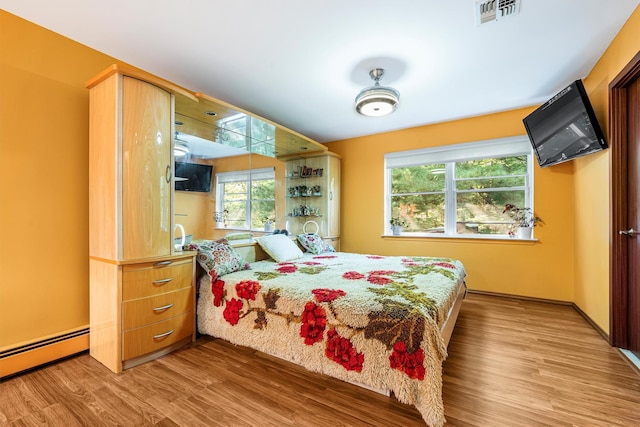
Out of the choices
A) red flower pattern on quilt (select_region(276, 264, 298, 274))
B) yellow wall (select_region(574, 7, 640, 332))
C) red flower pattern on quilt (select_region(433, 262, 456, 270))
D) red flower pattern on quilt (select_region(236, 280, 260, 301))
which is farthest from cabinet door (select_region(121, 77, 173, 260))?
yellow wall (select_region(574, 7, 640, 332))

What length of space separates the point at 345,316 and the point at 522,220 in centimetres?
321

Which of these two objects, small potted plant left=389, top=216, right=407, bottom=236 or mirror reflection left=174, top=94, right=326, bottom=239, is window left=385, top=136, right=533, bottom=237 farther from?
mirror reflection left=174, top=94, right=326, bottom=239

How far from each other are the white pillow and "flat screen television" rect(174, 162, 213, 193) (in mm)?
884

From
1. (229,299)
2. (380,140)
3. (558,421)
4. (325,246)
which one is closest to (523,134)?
(380,140)

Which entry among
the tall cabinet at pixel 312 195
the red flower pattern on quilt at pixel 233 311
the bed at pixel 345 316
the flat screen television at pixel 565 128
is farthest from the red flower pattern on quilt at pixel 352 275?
the flat screen television at pixel 565 128

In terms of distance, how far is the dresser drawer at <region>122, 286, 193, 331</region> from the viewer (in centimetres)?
194

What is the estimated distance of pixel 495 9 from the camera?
6.10 ft

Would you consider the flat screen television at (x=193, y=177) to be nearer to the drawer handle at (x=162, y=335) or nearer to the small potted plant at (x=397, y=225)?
the drawer handle at (x=162, y=335)

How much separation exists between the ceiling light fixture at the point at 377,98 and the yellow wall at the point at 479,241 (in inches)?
68.9

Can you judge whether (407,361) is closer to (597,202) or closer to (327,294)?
(327,294)

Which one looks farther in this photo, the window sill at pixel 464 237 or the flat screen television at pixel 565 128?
the window sill at pixel 464 237

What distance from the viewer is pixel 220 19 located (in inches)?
77.2

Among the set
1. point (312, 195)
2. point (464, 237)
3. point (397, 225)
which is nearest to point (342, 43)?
point (312, 195)

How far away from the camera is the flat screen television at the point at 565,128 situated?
2395 mm
